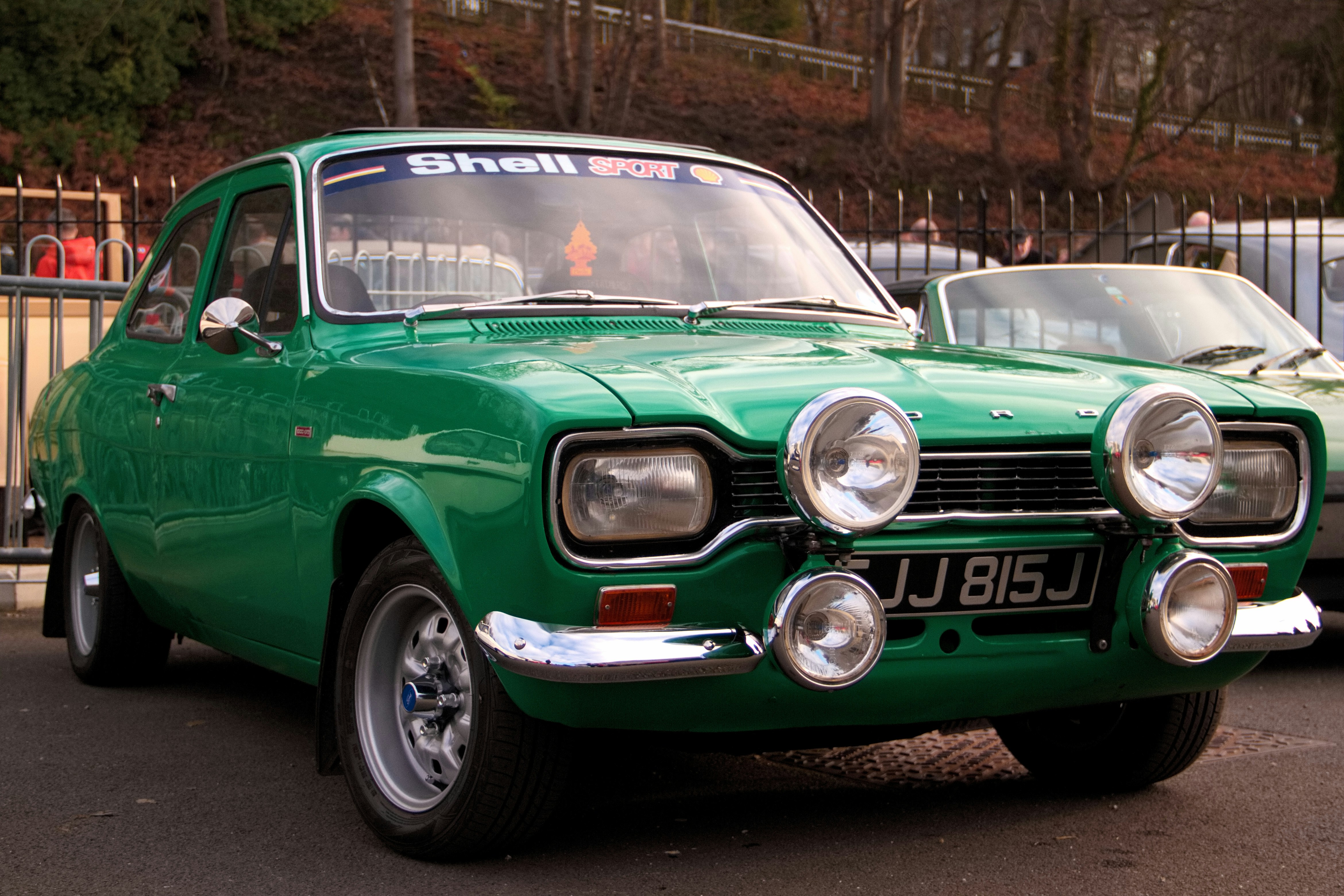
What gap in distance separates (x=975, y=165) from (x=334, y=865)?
37.5 metres

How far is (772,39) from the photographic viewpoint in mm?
46375

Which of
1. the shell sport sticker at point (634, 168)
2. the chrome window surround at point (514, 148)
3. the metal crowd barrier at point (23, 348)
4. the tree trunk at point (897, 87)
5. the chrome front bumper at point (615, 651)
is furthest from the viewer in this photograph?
the tree trunk at point (897, 87)

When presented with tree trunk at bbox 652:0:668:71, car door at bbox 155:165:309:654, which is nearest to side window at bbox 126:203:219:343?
car door at bbox 155:165:309:654

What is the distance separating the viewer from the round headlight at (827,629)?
295cm

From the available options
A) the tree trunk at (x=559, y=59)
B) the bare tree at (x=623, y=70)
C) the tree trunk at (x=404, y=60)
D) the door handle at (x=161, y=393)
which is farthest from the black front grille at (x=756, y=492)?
the tree trunk at (x=559, y=59)

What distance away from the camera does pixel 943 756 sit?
4.65 m

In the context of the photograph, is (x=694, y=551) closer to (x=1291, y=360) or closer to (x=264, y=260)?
(x=264, y=260)

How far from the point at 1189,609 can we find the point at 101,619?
377 cm

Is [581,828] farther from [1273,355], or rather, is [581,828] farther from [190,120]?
[190,120]

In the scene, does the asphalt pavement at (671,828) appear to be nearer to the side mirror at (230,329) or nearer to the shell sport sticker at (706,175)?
the side mirror at (230,329)

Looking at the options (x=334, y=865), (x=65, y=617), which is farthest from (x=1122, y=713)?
(x=65, y=617)

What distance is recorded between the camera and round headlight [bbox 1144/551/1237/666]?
324 centimetres

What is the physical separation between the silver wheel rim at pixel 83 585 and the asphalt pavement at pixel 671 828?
2.09 feet

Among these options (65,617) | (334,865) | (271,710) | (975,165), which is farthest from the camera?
(975,165)
